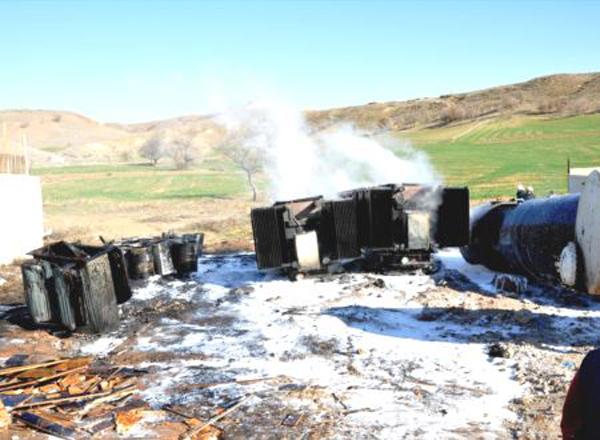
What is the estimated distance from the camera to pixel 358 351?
1033 cm

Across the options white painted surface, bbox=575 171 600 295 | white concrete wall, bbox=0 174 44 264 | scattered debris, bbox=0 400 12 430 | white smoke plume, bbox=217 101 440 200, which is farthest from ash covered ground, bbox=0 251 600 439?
white smoke plume, bbox=217 101 440 200

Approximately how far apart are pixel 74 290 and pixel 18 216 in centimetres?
937

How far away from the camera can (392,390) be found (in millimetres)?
8609

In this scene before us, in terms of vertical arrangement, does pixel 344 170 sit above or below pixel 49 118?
below

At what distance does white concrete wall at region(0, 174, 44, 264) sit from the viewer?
18969mm

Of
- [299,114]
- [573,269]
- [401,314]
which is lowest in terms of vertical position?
[401,314]

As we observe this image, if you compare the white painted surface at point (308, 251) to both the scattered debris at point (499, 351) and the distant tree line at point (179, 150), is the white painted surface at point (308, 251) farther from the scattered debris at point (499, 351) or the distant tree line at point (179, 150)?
the distant tree line at point (179, 150)

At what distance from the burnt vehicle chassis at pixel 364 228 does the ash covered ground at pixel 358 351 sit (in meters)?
0.72

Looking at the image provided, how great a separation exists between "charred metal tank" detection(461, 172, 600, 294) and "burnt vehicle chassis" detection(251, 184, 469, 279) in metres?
0.83

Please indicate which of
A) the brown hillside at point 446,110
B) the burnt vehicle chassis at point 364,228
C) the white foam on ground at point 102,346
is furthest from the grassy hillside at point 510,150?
the white foam on ground at point 102,346

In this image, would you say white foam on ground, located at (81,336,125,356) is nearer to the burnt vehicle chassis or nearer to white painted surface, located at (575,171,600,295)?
the burnt vehicle chassis

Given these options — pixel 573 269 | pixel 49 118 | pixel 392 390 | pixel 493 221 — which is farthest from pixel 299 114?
pixel 49 118

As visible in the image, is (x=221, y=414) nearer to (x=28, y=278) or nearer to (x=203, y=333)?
(x=203, y=333)

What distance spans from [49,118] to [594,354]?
20816cm
